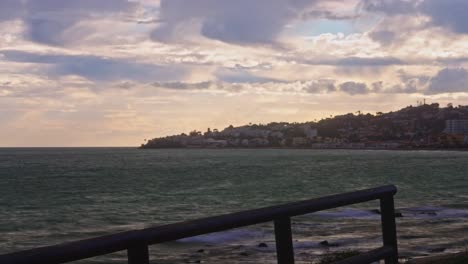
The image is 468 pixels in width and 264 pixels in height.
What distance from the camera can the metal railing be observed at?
2709 millimetres

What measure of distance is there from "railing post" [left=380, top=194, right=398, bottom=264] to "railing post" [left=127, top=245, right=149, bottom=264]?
2335mm

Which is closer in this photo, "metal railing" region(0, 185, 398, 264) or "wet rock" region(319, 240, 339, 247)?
"metal railing" region(0, 185, 398, 264)

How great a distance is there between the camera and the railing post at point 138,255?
10.0 ft

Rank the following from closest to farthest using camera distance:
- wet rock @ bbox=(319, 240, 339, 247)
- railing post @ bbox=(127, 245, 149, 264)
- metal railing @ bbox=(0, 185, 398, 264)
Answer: metal railing @ bbox=(0, 185, 398, 264), railing post @ bbox=(127, 245, 149, 264), wet rock @ bbox=(319, 240, 339, 247)

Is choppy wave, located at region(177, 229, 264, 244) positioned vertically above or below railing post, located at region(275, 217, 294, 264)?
below

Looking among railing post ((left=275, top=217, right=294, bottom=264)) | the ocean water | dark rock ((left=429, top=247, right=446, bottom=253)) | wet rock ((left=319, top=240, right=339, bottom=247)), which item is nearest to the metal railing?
railing post ((left=275, top=217, right=294, bottom=264))

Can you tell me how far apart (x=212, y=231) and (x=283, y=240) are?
669 mm

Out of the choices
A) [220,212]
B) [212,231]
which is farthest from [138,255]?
[220,212]

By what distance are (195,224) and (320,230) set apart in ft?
77.1

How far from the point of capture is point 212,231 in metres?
3.45

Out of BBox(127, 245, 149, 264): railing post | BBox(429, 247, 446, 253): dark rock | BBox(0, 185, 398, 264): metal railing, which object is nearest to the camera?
BBox(0, 185, 398, 264): metal railing

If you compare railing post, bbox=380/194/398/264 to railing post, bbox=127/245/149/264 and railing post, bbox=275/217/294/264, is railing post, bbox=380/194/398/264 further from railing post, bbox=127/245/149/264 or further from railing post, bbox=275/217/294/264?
railing post, bbox=127/245/149/264

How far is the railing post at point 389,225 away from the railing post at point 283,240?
3.90 feet

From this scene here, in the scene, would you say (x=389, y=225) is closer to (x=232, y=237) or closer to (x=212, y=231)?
(x=212, y=231)
